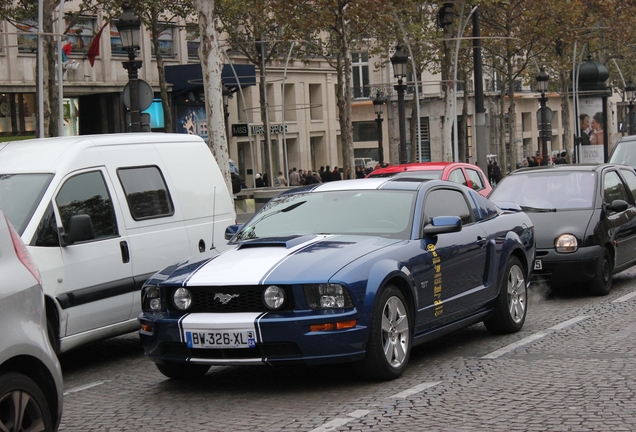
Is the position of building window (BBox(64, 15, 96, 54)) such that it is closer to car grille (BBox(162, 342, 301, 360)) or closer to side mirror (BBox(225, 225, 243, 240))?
side mirror (BBox(225, 225, 243, 240))

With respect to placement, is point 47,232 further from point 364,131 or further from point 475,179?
point 364,131

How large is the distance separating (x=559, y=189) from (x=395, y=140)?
198ft

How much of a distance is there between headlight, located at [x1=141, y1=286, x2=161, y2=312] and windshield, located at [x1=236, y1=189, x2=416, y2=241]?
1213mm

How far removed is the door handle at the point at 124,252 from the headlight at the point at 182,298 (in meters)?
2.06

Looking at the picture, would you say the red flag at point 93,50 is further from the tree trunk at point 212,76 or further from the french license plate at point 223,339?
the french license plate at point 223,339

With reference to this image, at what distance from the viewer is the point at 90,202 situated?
31.9 ft

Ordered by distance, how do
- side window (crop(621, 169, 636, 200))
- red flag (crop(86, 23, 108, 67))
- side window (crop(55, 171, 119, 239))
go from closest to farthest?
side window (crop(55, 171, 119, 239)) → side window (crop(621, 169, 636, 200)) → red flag (crop(86, 23, 108, 67))

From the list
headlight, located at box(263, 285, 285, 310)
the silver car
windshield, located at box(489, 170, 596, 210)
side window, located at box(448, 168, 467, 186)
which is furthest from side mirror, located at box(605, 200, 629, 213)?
the silver car

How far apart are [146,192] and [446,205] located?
2836 millimetres

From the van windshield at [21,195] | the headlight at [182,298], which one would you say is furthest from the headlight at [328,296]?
the van windshield at [21,195]

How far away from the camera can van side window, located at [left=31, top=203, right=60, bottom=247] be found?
29.4 feet

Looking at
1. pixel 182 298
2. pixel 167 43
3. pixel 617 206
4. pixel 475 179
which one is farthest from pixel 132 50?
pixel 167 43

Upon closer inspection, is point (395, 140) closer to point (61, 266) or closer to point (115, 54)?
point (115, 54)

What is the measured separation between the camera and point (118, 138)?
1036cm
